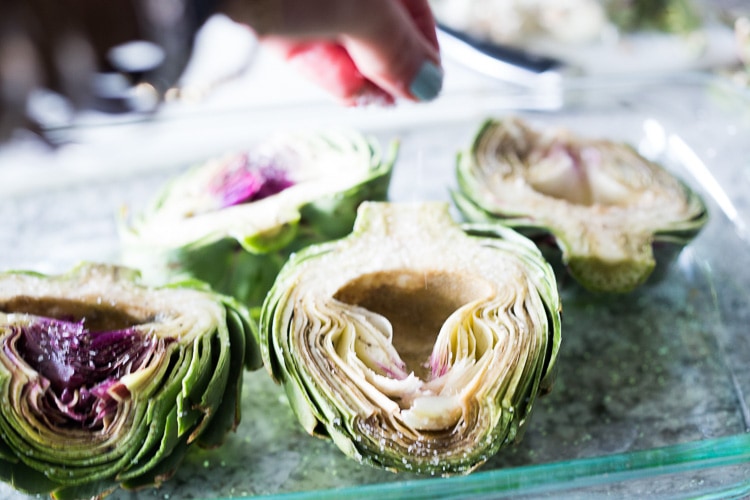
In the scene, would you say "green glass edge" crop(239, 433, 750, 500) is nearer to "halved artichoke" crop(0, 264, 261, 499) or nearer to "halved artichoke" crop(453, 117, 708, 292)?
"halved artichoke" crop(0, 264, 261, 499)

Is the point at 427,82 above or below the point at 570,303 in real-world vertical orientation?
above

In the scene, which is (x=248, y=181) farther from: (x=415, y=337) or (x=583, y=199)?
(x=583, y=199)

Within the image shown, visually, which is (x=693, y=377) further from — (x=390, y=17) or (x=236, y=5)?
(x=236, y=5)

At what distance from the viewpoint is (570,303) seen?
1.14m

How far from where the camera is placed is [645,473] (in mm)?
818

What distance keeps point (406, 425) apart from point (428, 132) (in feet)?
2.62

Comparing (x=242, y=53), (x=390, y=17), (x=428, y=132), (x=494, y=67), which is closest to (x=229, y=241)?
(x=242, y=53)

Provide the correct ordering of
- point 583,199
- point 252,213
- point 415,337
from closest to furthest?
point 415,337 < point 252,213 < point 583,199

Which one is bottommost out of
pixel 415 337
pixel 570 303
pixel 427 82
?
pixel 570 303

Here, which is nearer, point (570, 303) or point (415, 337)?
point (415, 337)

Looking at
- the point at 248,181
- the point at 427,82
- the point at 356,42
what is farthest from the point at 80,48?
the point at 248,181

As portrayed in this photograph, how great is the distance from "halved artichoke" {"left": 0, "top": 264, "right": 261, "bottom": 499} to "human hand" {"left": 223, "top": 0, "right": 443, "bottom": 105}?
12.2 inches

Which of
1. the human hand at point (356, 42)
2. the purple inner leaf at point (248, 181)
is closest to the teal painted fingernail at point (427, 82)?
the human hand at point (356, 42)

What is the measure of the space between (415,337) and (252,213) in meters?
0.29
